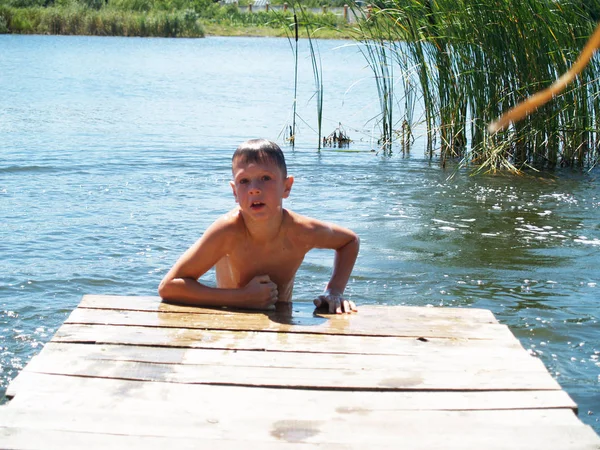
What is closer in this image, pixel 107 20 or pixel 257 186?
pixel 257 186

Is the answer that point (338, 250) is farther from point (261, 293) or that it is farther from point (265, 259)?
point (261, 293)

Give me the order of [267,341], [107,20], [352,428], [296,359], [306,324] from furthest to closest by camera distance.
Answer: [107,20] < [306,324] < [267,341] < [296,359] < [352,428]

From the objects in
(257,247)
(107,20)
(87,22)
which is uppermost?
(107,20)

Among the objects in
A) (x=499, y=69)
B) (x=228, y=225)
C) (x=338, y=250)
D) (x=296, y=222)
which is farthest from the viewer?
(x=499, y=69)

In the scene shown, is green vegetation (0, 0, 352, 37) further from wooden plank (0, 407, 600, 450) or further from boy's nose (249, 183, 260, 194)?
wooden plank (0, 407, 600, 450)

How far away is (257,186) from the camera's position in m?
3.63

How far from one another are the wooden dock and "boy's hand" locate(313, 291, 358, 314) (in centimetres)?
11

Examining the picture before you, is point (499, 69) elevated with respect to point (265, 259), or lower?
elevated

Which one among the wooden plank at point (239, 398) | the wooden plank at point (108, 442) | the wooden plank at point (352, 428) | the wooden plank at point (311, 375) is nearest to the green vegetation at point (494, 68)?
the wooden plank at point (311, 375)

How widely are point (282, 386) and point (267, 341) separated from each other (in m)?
0.46

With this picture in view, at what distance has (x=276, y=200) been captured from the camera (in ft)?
12.2

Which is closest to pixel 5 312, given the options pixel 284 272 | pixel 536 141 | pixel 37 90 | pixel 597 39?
pixel 284 272

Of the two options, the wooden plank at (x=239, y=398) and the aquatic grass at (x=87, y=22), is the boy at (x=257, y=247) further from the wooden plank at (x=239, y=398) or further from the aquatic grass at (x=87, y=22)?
the aquatic grass at (x=87, y=22)

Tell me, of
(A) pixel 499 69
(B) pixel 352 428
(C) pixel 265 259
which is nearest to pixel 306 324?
(C) pixel 265 259
